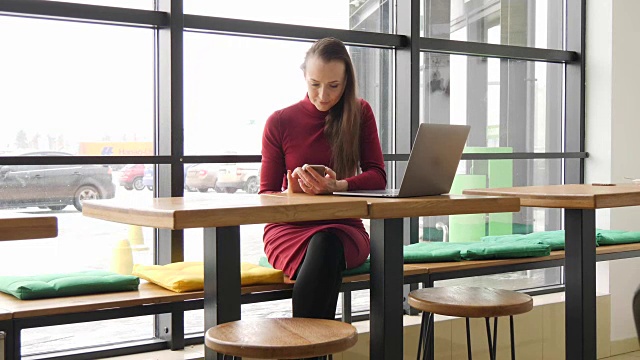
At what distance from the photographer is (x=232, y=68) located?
3438mm

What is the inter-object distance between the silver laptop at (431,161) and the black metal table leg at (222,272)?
18.5 inches

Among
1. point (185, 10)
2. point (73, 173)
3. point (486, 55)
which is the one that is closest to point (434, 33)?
point (486, 55)

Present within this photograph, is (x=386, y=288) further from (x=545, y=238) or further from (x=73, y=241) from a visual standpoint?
(x=545, y=238)

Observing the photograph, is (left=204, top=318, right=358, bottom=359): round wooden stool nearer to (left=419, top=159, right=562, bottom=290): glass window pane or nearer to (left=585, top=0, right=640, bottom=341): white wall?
(left=419, top=159, right=562, bottom=290): glass window pane

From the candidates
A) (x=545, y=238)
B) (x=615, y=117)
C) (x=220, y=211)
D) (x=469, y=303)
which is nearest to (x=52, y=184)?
(x=220, y=211)

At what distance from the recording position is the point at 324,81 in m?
2.89

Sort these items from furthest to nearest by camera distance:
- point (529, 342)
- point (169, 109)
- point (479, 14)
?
point (479, 14) → point (529, 342) → point (169, 109)

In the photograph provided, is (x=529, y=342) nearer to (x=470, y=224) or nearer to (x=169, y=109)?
(x=470, y=224)

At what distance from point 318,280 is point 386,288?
0.69 ft

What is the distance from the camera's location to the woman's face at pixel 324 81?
114 inches

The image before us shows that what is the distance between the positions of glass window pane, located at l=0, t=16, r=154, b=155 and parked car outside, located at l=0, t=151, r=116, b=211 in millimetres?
71

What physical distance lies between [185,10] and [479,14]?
1.78 m

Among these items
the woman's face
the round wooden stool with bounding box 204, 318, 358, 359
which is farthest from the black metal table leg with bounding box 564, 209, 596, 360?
the round wooden stool with bounding box 204, 318, 358, 359

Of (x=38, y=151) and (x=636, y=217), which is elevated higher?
(x=38, y=151)
